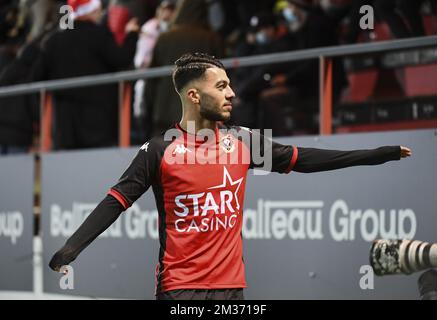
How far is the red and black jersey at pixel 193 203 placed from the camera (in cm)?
592

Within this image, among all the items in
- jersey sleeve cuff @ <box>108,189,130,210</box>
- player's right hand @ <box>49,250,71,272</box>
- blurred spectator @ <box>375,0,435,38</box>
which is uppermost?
blurred spectator @ <box>375,0,435,38</box>

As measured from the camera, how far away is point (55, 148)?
1080cm

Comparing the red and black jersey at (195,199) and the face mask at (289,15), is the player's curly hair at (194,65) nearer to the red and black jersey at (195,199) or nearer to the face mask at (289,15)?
the red and black jersey at (195,199)

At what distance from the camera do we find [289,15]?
10.8 meters

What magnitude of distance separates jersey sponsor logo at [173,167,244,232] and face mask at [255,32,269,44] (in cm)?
477

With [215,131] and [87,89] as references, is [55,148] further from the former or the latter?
[215,131]

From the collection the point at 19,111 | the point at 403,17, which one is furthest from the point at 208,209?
the point at 19,111

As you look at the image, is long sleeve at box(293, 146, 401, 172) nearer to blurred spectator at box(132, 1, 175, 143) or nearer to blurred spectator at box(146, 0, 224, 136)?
blurred spectator at box(146, 0, 224, 136)

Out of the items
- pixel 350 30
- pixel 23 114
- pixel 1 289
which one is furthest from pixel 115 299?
pixel 350 30

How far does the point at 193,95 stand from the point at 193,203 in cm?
62

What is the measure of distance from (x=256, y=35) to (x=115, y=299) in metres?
3.06

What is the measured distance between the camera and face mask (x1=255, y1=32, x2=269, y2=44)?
10.6 m

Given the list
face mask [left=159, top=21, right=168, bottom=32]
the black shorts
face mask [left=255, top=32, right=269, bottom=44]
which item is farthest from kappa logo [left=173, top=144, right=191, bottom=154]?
face mask [left=159, top=21, right=168, bottom=32]

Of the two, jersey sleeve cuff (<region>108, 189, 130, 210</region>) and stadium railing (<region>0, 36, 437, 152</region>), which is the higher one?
stadium railing (<region>0, 36, 437, 152</region>)
